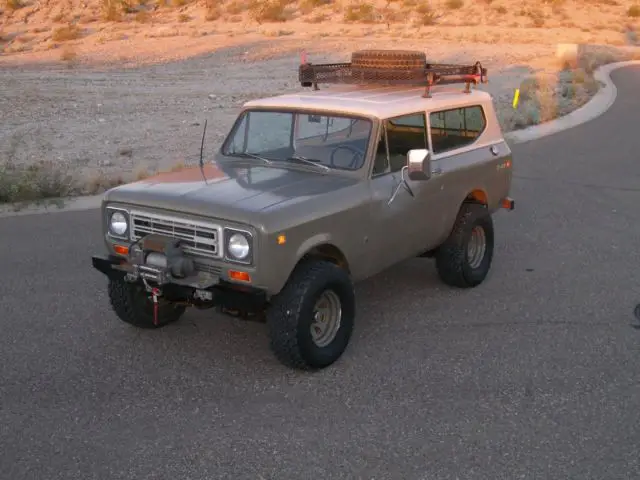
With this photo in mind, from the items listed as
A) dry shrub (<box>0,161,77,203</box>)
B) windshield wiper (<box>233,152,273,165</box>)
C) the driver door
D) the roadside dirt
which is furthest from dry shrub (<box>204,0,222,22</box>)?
the driver door

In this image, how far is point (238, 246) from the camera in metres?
5.22

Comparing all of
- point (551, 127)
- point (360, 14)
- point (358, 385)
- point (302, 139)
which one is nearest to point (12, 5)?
point (360, 14)

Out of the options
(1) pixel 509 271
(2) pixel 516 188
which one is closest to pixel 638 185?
(2) pixel 516 188

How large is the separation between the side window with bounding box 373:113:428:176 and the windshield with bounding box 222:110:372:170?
0.15 m

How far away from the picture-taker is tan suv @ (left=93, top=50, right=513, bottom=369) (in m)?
5.30

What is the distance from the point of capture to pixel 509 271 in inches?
319

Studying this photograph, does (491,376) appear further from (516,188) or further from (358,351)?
(516,188)

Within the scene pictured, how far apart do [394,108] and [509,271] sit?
8.31 ft

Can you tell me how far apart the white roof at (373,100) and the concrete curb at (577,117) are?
964 centimetres

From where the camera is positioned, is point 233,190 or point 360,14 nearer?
point 233,190

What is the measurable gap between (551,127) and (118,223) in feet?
47.4

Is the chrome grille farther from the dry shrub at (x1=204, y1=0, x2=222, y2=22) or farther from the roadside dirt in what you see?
the dry shrub at (x1=204, y1=0, x2=222, y2=22)

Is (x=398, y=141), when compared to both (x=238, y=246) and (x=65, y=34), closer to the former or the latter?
(x=238, y=246)

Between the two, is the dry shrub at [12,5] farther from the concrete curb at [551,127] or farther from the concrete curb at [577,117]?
the concrete curb at [577,117]
